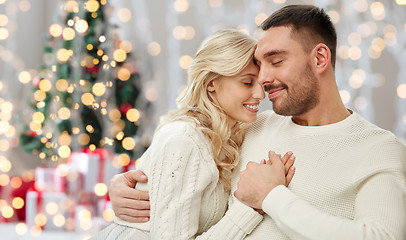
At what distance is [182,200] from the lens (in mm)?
1307

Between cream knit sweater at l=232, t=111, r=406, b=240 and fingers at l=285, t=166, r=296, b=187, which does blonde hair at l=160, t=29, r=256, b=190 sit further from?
fingers at l=285, t=166, r=296, b=187

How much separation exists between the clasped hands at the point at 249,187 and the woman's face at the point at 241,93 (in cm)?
27

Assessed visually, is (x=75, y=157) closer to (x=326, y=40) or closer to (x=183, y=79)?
(x=183, y=79)

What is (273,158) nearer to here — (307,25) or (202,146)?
(202,146)

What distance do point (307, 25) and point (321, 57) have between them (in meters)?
0.12

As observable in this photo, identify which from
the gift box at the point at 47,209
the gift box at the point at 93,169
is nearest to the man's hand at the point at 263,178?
the gift box at the point at 93,169

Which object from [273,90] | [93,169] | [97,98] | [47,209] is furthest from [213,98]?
[47,209]

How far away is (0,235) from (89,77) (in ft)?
4.97

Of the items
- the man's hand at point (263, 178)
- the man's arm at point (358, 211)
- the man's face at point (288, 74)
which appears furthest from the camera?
the man's face at point (288, 74)

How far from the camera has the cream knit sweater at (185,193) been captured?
131cm

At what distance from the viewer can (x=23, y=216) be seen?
155 inches

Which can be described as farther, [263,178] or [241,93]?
[241,93]

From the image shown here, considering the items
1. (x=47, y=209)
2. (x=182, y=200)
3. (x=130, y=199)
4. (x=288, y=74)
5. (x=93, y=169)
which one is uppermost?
(x=288, y=74)

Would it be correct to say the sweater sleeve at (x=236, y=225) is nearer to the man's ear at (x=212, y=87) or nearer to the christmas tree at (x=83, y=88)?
the man's ear at (x=212, y=87)
